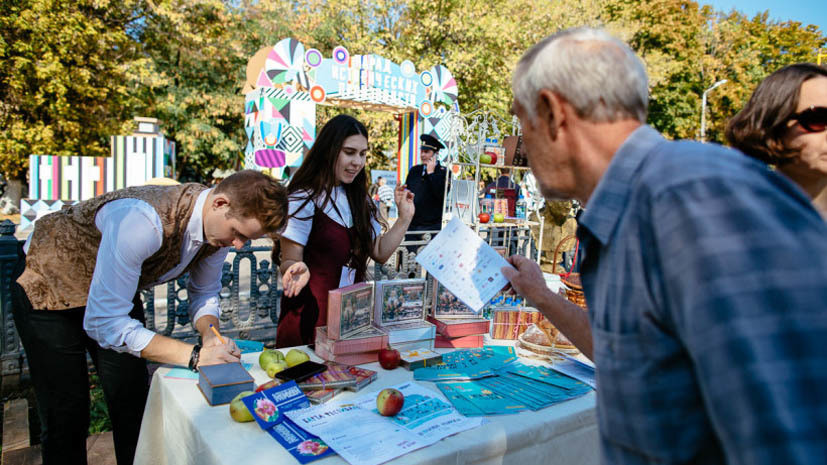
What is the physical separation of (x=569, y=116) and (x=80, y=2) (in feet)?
45.4

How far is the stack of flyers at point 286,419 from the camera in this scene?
132 centimetres

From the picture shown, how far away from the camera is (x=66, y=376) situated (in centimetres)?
196

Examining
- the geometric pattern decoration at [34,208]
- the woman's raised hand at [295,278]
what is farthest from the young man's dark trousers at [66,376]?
the geometric pattern decoration at [34,208]

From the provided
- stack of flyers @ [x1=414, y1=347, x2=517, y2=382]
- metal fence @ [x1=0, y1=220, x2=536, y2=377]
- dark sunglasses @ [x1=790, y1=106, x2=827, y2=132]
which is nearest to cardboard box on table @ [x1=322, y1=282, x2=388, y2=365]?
stack of flyers @ [x1=414, y1=347, x2=517, y2=382]

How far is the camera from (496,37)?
14492 millimetres

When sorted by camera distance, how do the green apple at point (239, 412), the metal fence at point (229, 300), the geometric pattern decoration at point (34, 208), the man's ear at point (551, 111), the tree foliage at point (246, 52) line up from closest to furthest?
1. the man's ear at point (551, 111)
2. the green apple at point (239, 412)
3. the metal fence at point (229, 300)
4. the geometric pattern decoration at point (34, 208)
5. the tree foliage at point (246, 52)

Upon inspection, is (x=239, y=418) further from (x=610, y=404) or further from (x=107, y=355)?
(x=610, y=404)

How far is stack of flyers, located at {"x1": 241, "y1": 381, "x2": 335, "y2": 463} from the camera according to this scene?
1322 millimetres

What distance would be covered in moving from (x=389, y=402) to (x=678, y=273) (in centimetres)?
112

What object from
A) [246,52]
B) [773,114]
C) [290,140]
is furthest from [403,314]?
[246,52]

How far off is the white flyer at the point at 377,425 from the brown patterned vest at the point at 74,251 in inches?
34.6

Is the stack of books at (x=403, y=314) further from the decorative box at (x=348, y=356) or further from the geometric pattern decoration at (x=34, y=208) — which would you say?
the geometric pattern decoration at (x=34, y=208)

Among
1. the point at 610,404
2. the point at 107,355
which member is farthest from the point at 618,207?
the point at 107,355

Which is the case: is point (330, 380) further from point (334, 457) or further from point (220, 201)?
point (220, 201)
